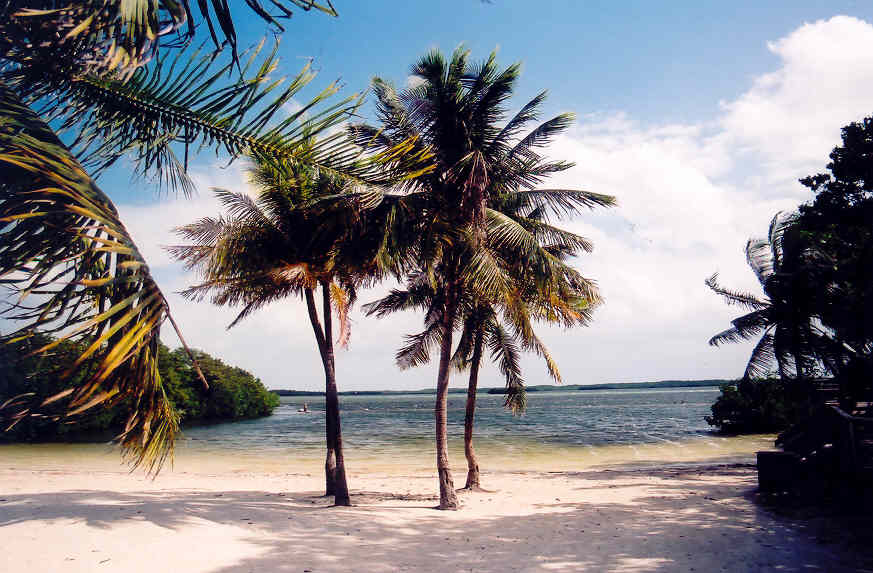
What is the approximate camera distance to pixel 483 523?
934cm

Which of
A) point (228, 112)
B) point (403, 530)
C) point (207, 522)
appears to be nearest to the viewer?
point (228, 112)

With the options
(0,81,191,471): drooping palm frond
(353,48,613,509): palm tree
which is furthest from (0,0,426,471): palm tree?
(353,48,613,509): palm tree

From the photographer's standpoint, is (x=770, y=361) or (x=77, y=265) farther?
(x=770, y=361)

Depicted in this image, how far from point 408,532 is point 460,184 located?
6198 mm

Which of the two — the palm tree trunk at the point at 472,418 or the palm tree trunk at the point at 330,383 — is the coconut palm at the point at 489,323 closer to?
the palm tree trunk at the point at 472,418

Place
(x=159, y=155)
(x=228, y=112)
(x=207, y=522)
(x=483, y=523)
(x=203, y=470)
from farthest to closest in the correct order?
(x=203, y=470), (x=483, y=523), (x=207, y=522), (x=159, y=155), (x=228, y=112)

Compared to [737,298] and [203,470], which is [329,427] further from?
[737,298]

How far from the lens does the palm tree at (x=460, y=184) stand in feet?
32.1

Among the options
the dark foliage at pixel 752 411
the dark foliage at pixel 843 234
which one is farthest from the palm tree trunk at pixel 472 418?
the dark foliage at pixel 752 411

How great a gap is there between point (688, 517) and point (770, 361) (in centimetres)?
1105

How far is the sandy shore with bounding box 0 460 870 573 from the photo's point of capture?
6.39 meters

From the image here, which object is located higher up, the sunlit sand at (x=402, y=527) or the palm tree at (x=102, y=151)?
the palm tree at (x=102, y=151)

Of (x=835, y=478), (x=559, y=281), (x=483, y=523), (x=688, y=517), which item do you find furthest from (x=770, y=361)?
(x=483, y=523)

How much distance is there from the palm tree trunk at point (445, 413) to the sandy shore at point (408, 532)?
1.18ft
